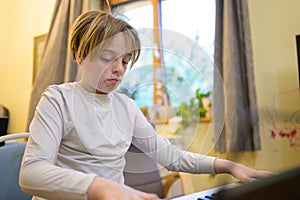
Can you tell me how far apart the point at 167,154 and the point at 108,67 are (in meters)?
0.22

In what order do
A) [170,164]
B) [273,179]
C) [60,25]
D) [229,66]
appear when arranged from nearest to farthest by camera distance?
[273,179] → [170,164] → [229,66] → [60,25]

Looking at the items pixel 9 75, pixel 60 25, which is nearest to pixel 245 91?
pixel 60 25

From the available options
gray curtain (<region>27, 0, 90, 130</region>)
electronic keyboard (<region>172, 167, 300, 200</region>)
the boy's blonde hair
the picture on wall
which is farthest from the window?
the picture on wall

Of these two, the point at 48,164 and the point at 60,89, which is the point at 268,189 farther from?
the point at 60,89

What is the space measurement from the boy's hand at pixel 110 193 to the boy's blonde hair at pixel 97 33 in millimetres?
239

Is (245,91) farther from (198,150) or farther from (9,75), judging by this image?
(9,75)

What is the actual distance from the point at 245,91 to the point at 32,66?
164 centimetres

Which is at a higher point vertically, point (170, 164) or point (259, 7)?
point (259, 7)

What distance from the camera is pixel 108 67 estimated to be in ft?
1.70

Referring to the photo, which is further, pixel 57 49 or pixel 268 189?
pixel 57 49

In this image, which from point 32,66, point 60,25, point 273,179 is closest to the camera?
point 273,179

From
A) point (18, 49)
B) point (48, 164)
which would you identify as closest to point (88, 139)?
point (48, 164)

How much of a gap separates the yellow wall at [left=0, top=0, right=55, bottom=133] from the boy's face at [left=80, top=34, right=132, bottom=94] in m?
1.87

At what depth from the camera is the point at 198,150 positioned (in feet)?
1.87
